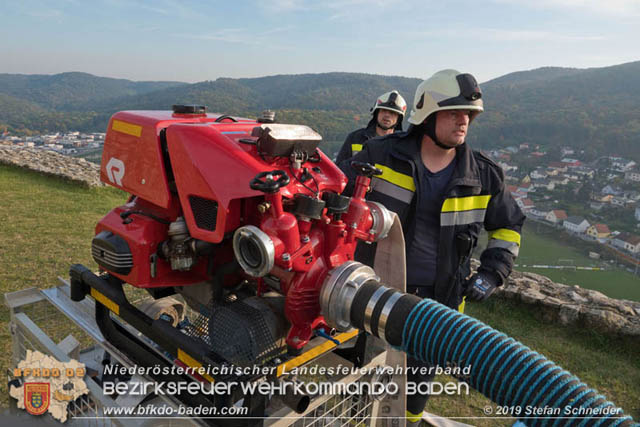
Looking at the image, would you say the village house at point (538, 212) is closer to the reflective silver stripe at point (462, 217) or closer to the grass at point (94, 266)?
the grass at point (94, 266)

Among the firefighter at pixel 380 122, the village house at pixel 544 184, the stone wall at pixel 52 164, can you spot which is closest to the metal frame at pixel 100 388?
the firefighter at pixel 380 122

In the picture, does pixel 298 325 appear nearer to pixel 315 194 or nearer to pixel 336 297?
pixel 336 297

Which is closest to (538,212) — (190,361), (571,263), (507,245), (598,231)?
(598,231)

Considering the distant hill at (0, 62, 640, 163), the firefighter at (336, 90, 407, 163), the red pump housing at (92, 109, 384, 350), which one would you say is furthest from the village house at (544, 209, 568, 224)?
the red pump housing at (92, 109, 384, 350)

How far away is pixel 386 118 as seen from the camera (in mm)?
4609

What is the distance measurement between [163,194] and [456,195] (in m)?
1.45

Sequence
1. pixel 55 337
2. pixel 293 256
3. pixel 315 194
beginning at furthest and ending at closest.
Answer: pixel 55 337 < pixel 315 194 < pixel 293 256

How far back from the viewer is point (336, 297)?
4.80 feet

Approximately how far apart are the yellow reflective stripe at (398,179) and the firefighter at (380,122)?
7.49ft

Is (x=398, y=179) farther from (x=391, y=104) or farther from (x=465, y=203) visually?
(x=391, y=104)

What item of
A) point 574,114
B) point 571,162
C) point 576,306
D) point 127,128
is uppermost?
point 574,114

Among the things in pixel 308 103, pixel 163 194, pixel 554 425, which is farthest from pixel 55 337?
pixel 308 103

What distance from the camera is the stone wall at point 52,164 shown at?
899 centimetres

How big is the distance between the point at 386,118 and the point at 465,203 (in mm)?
2628
